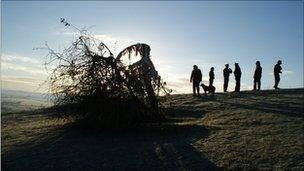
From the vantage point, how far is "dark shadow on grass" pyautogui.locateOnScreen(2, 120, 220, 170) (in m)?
12.7

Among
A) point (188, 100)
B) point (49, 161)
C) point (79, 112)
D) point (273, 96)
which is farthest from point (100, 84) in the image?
point (273, 96)

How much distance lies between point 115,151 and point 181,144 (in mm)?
2211

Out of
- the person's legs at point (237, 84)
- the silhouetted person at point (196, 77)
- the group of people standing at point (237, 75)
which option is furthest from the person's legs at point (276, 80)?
the silhouetted person at point (196, 77)

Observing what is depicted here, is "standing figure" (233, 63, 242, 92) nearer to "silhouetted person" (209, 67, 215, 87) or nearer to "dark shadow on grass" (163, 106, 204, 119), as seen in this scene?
"silhouetted person" (209, 67, 215, 87)

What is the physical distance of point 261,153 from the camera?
42.5 feet

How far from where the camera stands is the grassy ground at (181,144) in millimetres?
12562

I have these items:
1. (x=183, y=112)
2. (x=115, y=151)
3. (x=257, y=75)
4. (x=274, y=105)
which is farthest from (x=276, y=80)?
(x=115, y=151)

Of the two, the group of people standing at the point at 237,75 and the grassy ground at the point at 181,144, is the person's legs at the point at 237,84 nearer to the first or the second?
the group of people standing at the point at 237,75

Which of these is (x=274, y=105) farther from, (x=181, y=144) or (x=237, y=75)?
(x=181, y=144)

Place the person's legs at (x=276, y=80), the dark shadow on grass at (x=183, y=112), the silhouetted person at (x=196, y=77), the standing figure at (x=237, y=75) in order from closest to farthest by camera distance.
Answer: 1. the dark shadow on grass at (x=183, y=112)
2. the silhouetted person at (x=196, y=77)
3. the person's legs at (x=276, y=80)
4. the standing figure at (x=237, y=75)

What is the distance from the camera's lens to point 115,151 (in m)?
14.2

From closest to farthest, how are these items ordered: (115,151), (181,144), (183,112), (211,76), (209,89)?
(115,151) → (181,144) → (183,112) → (209,89) → (211,76)

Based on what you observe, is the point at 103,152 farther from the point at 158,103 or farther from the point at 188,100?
the point at 188,100

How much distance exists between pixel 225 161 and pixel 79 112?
800 cm
